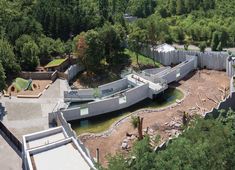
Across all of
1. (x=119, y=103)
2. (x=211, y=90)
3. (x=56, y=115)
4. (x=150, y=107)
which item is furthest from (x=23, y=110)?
(x=211, y=90)

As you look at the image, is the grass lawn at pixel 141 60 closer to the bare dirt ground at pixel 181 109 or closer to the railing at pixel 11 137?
the bare dirt ground at pixel 181 109

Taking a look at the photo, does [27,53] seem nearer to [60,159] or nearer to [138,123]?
[138,123]

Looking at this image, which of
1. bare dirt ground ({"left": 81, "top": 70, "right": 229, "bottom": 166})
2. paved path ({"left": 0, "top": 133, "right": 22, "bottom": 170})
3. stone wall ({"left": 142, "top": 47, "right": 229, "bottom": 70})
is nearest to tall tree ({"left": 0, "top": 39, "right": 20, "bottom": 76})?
paved path ({"left": 0, "top": 133, "right": 22, "bottom": 170})

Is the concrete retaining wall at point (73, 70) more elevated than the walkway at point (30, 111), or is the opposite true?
the concrete retaining wall at point (73, 70)

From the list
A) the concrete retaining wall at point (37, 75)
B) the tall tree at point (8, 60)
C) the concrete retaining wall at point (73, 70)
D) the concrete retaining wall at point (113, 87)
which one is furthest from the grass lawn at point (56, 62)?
the concrete retaining wall at point (113, 87)

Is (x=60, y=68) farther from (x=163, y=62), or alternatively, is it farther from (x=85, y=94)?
(x=163, y=62)

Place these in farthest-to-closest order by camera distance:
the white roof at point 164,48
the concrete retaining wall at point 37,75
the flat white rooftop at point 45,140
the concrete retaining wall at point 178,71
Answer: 1. the white roof at point 164,48
2. the concrete retaining wall at point 37,75
3. the concrete retaining wall at point 178,71
4. the flat white rooftop at point 45,140
